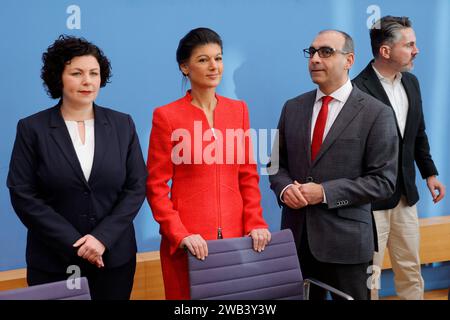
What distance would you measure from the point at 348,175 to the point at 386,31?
109 centimetres

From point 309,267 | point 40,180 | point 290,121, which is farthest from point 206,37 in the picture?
point 309,267

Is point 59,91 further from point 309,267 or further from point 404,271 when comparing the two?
point 404,271

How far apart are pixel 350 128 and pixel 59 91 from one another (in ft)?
4.00

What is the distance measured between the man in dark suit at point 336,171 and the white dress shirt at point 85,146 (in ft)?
2.68

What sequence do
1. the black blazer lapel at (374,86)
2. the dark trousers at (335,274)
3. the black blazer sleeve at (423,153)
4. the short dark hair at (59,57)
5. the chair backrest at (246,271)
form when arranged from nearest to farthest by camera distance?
the chair backrest at (246,271) → the short dark hair at (59,57) → the dark trousers at (335,274) → the black blazer lapel at (374,86) → the black blazer sleeve at (423,153)

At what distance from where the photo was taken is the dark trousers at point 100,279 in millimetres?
2211

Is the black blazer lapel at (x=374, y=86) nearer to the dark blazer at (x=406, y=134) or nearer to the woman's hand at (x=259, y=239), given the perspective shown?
the dark blazer at (x=406, y=134)

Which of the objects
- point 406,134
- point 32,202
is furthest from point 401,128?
point 32,202

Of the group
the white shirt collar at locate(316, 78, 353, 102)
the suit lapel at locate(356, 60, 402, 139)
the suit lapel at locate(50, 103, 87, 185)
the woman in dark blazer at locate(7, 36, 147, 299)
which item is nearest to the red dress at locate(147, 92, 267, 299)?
the woman in dark blazer at locate(7, 36, 147, 299)

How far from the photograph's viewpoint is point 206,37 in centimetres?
236

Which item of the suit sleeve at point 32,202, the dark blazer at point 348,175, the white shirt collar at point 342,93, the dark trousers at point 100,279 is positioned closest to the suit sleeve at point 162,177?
the dark trousers at point 100,279

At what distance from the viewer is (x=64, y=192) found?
2176 mm
